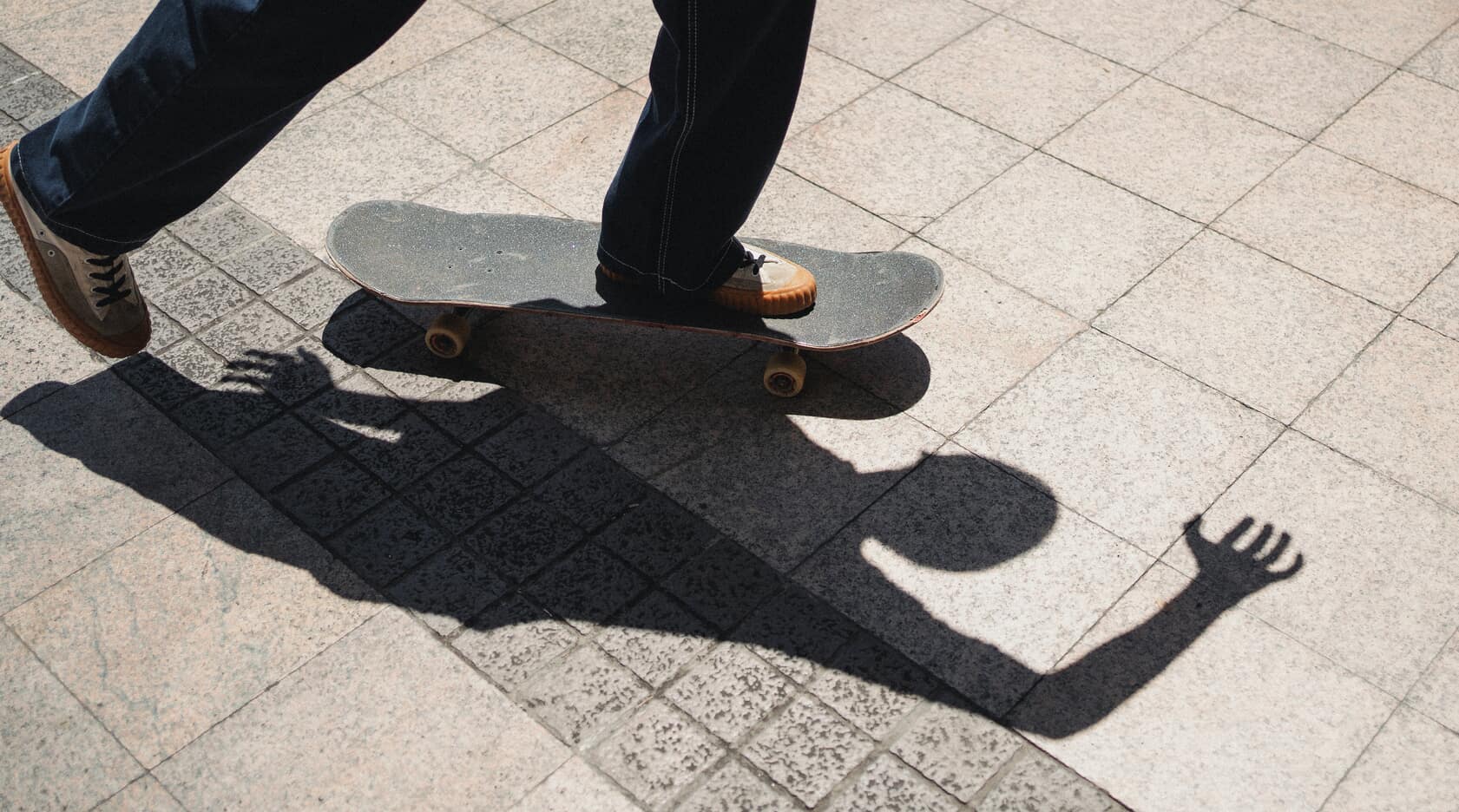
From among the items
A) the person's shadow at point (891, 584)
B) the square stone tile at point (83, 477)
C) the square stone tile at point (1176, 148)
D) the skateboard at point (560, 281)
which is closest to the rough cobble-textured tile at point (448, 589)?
the person's shadow at point (891, 584)

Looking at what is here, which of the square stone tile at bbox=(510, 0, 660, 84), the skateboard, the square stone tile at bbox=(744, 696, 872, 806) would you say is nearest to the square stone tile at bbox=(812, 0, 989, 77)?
the square stone tile at bbox=(510, 0, 660, 84)

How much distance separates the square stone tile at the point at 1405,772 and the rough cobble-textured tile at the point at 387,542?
7.31ft

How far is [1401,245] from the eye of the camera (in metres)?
4.31

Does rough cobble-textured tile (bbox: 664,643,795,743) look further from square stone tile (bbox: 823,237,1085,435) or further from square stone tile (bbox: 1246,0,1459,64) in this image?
square stone tile (bbox: 1246,0,1459,64)

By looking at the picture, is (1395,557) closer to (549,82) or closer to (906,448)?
(906,448)

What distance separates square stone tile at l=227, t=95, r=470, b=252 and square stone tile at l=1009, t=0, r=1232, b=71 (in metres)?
2.52

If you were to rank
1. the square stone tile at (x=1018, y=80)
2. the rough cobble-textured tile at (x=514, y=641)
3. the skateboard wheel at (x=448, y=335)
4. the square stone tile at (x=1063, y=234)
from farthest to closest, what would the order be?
the square stone tile at (x=1018, y=80)
the square stone tile at (x=1063, y=234)
the skateboard wheel at (x=448, y=335)
the rough cobble-textured tile at (x=514, y=641)

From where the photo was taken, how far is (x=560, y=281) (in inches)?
146

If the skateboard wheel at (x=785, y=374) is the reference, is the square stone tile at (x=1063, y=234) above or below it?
below

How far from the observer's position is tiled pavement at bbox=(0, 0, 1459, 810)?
9.35 feet

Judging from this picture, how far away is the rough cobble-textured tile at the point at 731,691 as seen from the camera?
114 inches

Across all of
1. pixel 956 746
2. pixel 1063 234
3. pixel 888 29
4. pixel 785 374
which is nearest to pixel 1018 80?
pixel 888 29

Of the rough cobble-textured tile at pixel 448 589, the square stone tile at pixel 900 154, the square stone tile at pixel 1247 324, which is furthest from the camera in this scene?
the square stone tile at pixel 900 154

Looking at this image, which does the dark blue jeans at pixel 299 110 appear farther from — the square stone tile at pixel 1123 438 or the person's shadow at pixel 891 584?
the square stone tile at pixel 1123 438
